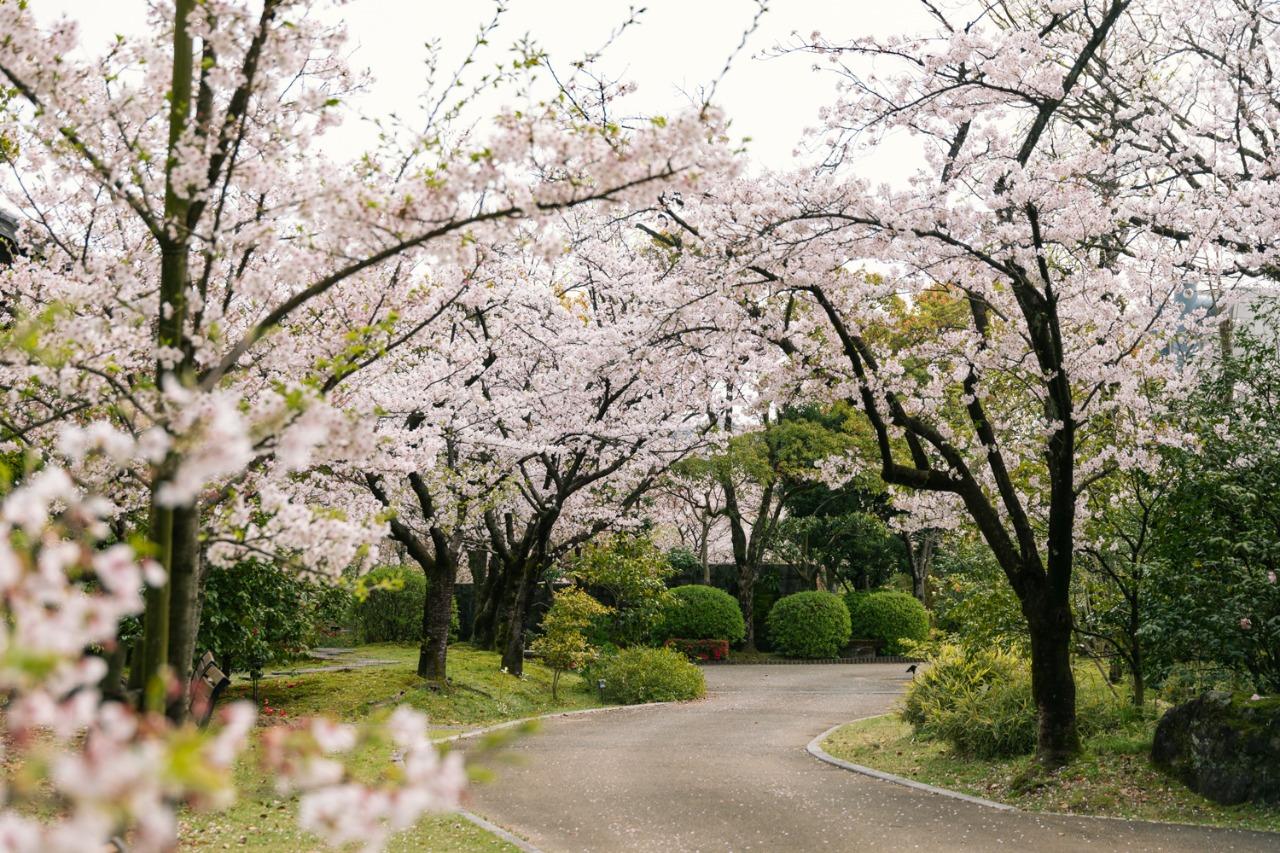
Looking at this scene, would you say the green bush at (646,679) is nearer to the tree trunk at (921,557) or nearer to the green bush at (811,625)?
the green bush at (811,625)

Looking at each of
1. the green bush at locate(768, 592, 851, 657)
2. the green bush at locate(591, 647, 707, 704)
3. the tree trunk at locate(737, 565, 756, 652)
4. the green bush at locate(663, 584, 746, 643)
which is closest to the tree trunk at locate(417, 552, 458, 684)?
the green bush at locate(591, 647, 707, 704)

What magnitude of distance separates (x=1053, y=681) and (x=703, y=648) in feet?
50.0

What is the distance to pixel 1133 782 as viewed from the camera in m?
8.33

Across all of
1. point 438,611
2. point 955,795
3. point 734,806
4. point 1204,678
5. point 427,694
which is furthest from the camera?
point 438,611

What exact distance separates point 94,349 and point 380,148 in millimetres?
A: 1643

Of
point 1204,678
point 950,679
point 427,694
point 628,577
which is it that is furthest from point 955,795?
point 628,577

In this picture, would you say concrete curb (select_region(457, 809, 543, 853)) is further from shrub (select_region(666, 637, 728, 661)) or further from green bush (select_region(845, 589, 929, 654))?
green bush (select_region(845, 589, 929, 654))

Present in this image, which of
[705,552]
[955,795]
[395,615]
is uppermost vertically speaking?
[705,552]

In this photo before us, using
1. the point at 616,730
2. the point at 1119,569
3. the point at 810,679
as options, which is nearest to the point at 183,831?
the point at 616,730

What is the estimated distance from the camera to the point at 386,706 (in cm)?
1272

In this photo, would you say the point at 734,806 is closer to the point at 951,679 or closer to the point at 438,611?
the point at 951,679

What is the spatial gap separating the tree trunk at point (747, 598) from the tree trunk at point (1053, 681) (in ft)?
52.4

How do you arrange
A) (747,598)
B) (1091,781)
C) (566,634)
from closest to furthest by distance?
(1091,781) < (566,634) < (747,598)

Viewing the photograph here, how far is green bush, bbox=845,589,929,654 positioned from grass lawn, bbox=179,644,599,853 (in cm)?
943
